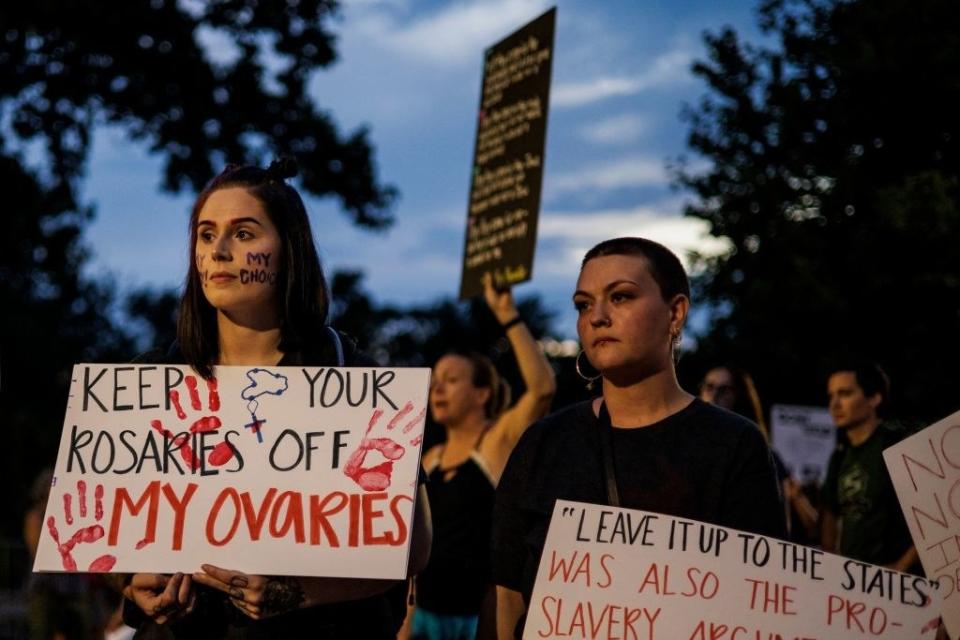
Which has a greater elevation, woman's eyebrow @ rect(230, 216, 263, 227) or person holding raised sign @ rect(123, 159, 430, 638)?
woman's eyebrow @ rect(230, 216, 263, 227)

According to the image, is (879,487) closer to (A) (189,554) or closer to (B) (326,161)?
(A) (189,554)

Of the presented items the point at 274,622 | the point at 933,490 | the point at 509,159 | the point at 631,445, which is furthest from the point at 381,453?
the point at 509,159

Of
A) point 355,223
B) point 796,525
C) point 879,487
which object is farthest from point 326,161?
point 879,487

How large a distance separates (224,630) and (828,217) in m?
22.2

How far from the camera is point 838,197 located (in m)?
24.0

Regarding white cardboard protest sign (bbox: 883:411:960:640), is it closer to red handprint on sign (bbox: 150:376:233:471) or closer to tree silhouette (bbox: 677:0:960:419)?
red handprint on sign (bbox: 150:376:233:471)

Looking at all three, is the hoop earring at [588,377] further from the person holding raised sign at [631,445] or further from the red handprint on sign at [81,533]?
the red handprint on sign at [81,533]

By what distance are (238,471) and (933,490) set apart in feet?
5.95

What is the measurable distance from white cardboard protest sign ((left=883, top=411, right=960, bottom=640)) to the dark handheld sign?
270cm

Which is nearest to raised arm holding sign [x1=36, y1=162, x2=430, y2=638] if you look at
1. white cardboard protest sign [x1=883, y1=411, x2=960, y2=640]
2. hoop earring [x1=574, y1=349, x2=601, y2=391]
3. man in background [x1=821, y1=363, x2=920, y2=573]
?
hoop earring [x1=574, y1=349, x2=601, y2=391]

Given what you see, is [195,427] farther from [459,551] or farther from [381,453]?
[459,551]

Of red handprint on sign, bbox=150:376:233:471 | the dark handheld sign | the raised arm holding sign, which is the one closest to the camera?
the raised arm holding sign

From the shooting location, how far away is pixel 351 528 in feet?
11.4

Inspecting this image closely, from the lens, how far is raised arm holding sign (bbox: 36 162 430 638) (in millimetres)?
3441
